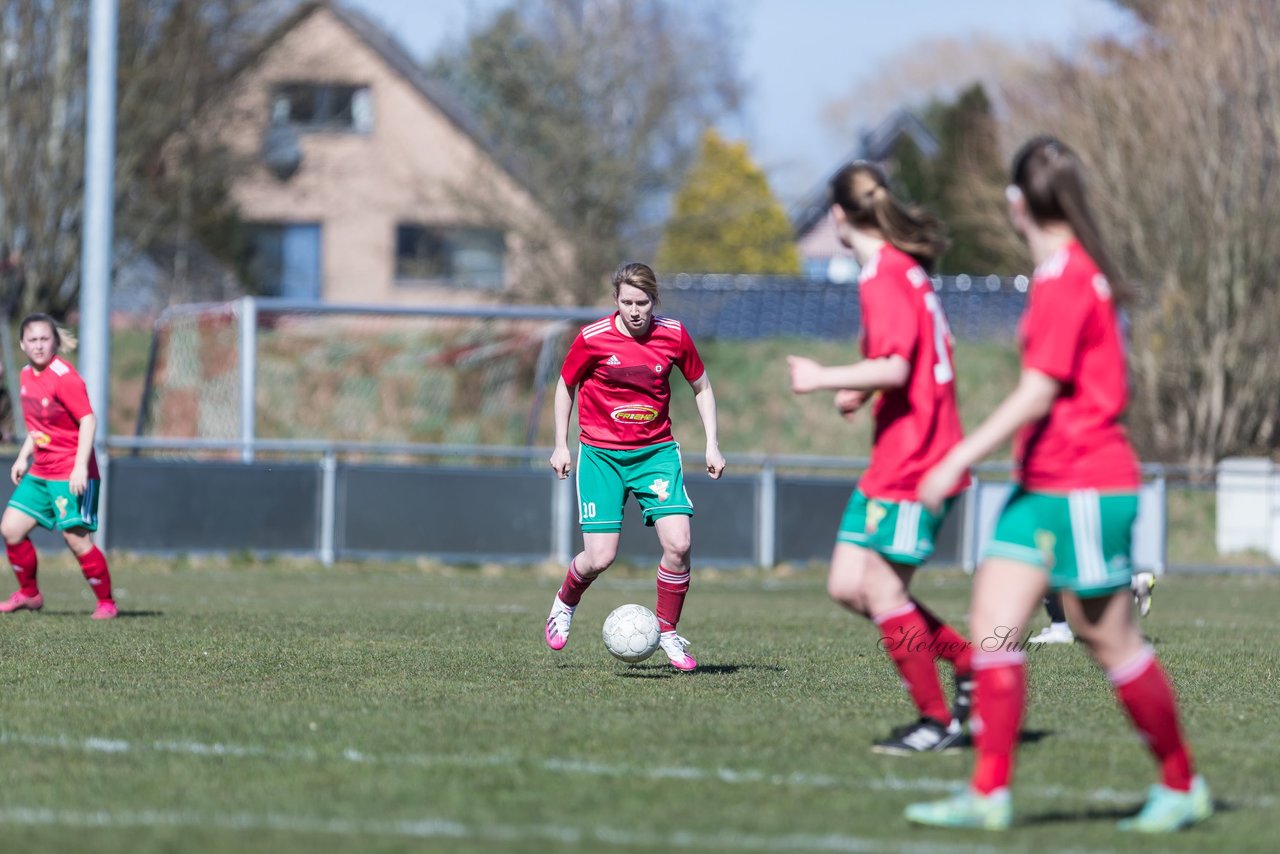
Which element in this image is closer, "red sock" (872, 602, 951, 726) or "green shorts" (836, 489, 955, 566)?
"green shorts" (836, 489, 955, 566)

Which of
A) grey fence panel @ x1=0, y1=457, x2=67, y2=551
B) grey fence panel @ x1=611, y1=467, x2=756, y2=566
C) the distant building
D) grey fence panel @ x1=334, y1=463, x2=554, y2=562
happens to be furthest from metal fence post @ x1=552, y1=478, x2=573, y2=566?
the distant building

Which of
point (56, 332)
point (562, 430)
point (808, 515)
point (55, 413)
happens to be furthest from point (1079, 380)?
point (808, 515)

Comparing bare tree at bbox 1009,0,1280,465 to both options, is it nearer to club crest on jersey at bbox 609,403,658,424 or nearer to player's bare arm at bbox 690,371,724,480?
player's bare arm at bbox 690,371,724,480

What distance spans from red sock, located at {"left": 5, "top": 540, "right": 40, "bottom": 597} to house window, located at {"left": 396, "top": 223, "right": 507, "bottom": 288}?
2445 centimetres

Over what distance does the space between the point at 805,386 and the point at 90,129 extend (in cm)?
1534

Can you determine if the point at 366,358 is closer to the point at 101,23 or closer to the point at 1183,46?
the point at 101,23

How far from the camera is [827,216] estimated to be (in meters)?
53.6

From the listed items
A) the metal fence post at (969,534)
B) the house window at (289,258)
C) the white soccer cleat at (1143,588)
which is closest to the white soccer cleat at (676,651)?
the white soccer cleat at (1143,588)

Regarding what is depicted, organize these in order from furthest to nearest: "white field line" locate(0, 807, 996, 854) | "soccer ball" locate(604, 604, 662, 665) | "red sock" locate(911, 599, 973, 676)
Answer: "soccer ball" locate(604, 604, 662, 665) → "red sock" locate(911, 599, 973, 676) → "white field line" locate(0, 807, 996, 854)

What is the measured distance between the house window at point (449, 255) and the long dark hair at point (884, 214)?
2966 cm

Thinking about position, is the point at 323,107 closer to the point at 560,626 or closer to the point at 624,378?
the point at 624,378

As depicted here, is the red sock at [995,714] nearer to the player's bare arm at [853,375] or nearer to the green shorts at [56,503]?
the player's bare arm at [853,375]

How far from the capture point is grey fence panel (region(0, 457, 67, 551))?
1727 centimetres

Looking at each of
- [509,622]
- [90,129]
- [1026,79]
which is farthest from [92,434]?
[1026,79]
